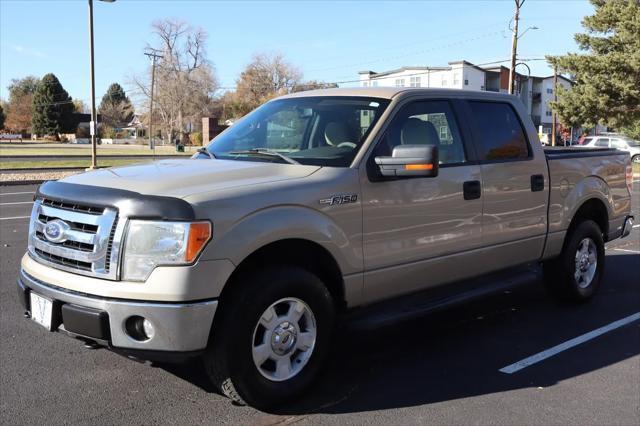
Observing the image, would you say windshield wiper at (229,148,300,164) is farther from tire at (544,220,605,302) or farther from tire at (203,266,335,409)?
tire at (544,220,605,302)

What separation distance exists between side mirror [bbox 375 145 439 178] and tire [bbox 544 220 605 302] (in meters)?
2.56

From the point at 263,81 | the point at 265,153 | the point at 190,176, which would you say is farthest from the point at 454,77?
the point at 190,176

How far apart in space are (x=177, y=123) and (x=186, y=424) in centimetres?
8833

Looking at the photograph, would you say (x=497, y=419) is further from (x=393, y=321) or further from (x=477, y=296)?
(x=477, y=296)

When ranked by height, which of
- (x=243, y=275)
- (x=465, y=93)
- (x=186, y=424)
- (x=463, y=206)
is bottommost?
Result: (x=186, y=424)

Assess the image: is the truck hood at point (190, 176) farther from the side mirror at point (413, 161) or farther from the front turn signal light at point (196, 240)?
the side mirror at point (413, 161)

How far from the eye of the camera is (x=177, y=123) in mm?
88188

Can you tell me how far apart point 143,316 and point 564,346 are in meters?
3.35

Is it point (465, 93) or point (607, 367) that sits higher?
point (465, 93)

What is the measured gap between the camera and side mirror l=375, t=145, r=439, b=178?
3.77 metres

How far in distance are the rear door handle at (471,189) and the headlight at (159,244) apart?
7.19 feet

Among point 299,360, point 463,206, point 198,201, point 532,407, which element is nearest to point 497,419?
point 532,407

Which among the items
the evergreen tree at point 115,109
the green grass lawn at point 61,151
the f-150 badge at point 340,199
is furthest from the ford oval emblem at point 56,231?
the evergreen tree at point 115,109

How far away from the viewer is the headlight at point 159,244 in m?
3.08
